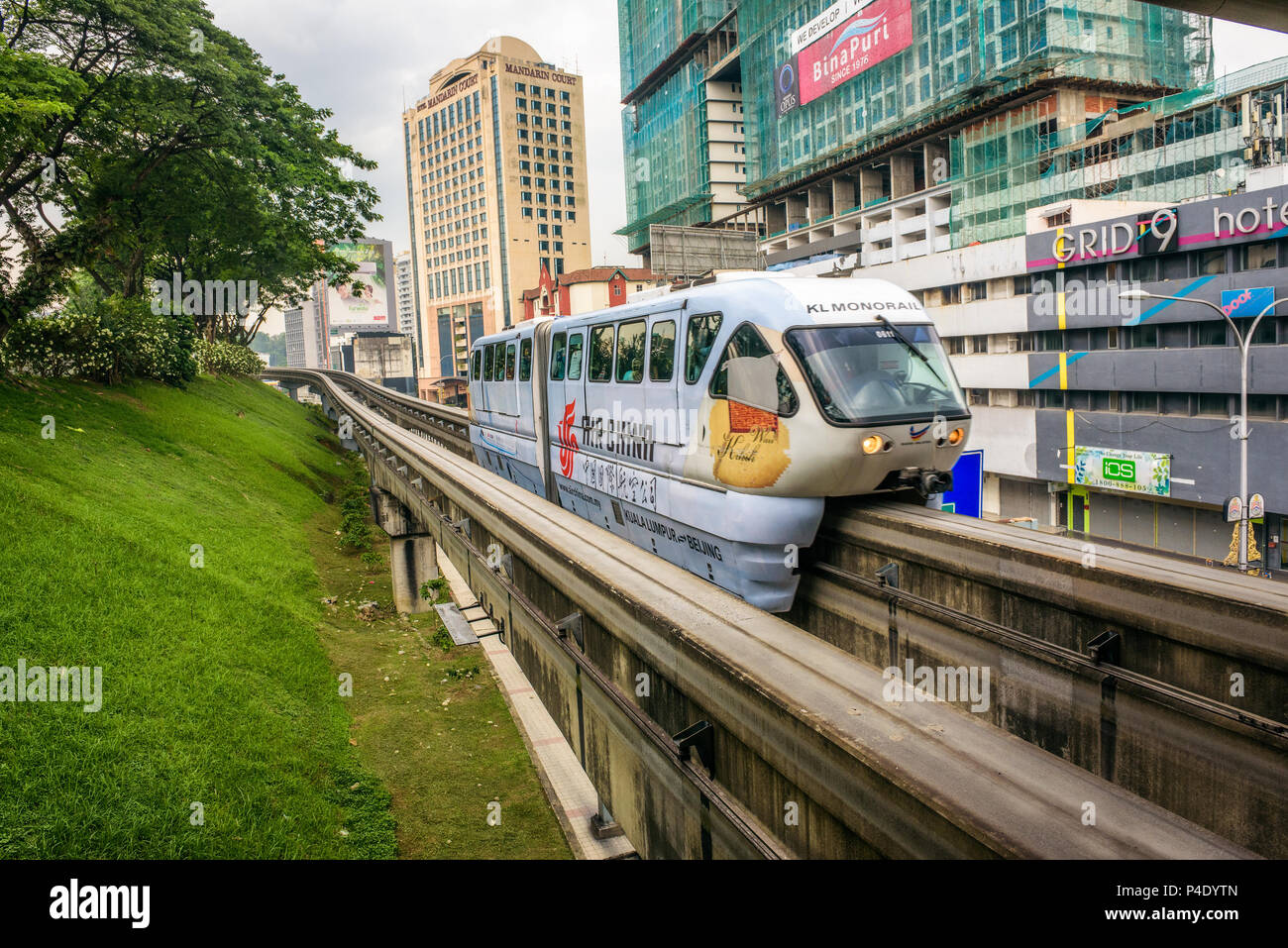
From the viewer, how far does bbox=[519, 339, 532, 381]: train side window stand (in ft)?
60.6

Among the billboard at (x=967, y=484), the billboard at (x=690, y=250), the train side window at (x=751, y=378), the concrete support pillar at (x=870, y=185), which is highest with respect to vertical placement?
the concrete support pillar at (x=870, y=185)

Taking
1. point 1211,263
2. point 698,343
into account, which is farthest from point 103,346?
point 1211,263

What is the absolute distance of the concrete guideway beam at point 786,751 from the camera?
14.4 ft

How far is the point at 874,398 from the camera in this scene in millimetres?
10102

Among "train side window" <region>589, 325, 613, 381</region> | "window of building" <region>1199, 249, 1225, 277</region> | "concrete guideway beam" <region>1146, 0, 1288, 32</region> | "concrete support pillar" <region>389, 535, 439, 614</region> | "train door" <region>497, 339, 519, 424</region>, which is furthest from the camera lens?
"window of building" <region>1199, 249, 1225, 277</region>

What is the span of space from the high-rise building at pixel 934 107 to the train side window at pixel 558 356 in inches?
1646

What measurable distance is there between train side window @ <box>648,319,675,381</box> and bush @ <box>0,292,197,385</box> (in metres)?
19.3

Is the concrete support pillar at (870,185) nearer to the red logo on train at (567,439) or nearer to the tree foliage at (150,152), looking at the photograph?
the tree foliage at (150,152)

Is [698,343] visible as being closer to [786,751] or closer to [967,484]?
[967,484]

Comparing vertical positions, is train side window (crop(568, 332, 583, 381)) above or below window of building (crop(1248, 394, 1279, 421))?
above

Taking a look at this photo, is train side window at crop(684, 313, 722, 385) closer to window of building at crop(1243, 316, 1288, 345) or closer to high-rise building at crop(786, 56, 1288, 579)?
high-rise building at crop(786, 56, 1288, 579)

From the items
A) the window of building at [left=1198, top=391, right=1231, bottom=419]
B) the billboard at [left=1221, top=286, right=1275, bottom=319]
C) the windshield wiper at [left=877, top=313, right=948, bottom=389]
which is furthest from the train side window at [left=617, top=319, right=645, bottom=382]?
the window of building at [left=1198, top=391, right=1231, bottom=419]

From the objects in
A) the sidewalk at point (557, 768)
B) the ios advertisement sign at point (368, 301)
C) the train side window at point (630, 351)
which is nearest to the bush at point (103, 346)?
the sidewalk at point (557, 768)
